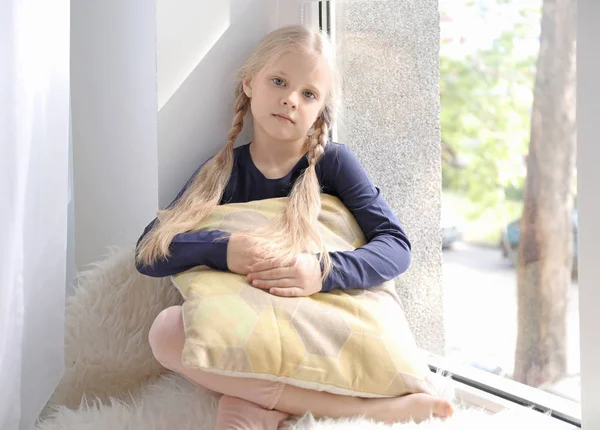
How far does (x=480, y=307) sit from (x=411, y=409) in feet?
1.29

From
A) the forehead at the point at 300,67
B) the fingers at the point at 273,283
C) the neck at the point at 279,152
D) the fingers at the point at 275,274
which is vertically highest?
the forehead at the point at 300,67

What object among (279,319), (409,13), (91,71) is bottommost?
(279,319)

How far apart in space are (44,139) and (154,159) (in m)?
0.39

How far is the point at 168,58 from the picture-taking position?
1.30 meters

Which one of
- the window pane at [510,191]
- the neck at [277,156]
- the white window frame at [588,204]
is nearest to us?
the white window frame at [588,204]

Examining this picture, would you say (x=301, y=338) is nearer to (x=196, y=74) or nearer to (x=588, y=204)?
(x=588, y=204)

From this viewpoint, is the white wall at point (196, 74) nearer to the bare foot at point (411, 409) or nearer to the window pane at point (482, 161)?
the window pane at point (482, 161)

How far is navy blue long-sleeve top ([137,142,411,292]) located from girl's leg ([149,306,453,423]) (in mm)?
131

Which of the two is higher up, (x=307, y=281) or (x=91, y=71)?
(x=91, y=71)

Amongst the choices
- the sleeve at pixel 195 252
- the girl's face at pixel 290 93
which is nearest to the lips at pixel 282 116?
the girl's face at pixel 290 93

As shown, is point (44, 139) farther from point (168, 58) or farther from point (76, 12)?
point (76, 12)

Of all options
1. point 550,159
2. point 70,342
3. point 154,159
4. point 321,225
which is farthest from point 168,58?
point 550,159

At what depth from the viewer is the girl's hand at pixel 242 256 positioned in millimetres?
1085

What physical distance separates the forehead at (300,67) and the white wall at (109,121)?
0.41 m
